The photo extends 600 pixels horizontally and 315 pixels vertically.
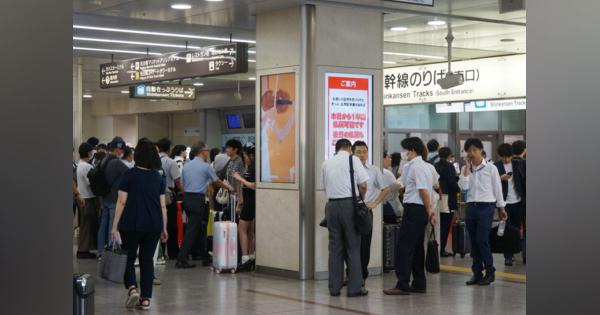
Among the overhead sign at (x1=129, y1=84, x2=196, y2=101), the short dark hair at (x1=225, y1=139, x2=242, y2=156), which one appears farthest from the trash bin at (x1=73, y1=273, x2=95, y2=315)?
the overhead sign at (x1=129, y1=84, x2=196, y2=101)

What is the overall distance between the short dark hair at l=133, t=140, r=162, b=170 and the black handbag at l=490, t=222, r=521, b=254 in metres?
4.60

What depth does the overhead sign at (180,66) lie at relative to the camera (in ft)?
38.1

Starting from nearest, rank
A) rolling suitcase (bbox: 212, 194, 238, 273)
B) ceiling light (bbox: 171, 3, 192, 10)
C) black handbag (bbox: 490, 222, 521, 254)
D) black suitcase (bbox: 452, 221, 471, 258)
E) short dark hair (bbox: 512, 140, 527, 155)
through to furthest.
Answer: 1. ceiling light (bbox: 171, 3, 192, 10)
2. black handbag (bbox: 490, 222, 521, 254)
3. rolling suitcase (bbox: 212, 194, 238, 273)
4. short dark hair (bbox: 512, 140, 527, 155)
5. black suitcase (bbox: 452, 221, 471, 258)

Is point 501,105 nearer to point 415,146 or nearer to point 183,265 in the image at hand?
point 183,265

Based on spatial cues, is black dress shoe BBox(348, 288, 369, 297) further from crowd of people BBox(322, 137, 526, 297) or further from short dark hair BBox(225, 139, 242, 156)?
short dark hair BBox(225, 139, 242, 156)

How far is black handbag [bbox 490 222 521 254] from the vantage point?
1070 cm

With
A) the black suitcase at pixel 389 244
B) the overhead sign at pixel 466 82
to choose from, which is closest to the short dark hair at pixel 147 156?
the black suitcase at pixel 389 244

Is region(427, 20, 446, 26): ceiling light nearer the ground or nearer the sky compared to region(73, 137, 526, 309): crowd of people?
nearer the sky

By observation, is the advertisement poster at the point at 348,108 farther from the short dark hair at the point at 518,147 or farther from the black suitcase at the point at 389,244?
the short dark hair at the point at 518,147

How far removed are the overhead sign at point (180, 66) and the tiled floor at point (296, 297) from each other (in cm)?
282

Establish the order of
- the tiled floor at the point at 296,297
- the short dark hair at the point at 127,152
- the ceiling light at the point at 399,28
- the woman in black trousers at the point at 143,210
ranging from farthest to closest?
the ceiling light at the point at 399,28 < the short dark hair at the point at 127,152 < the tiled floor at the point at 296,297 < the woman in black trousers at the point at 143,210

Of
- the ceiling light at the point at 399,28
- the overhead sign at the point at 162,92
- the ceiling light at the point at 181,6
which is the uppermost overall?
the ceiling light at the point at 399,28

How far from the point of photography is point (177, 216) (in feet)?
42.5
